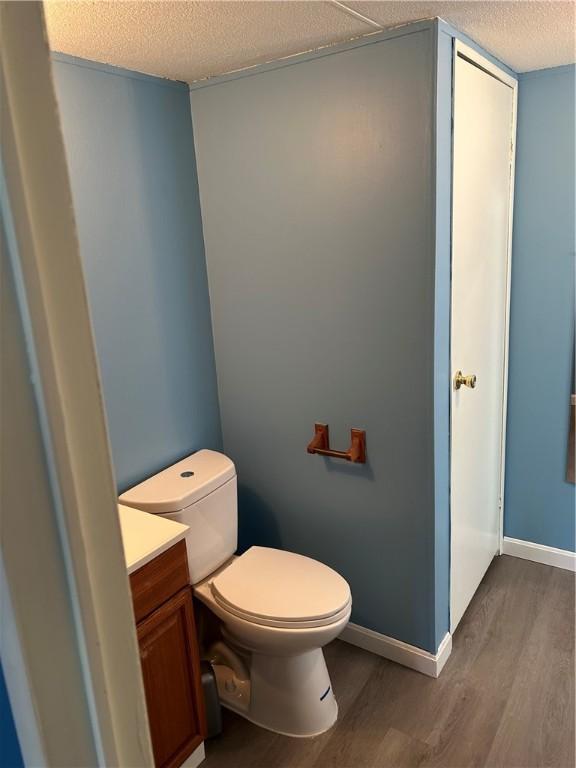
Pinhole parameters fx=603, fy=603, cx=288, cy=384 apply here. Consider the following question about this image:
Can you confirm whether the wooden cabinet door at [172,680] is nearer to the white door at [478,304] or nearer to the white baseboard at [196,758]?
the white baseboard at [196,758]

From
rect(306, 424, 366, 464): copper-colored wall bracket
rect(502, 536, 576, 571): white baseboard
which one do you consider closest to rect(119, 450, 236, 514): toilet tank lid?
rect(306, 424, 366, 464): copper-colored wall bracket

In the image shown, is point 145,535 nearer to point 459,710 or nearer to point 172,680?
point 172,680

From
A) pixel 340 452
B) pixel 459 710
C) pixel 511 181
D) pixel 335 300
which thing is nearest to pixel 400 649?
Answer: pixel 459 710

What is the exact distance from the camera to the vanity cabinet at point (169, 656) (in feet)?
5.32

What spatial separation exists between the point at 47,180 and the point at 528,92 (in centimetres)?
238

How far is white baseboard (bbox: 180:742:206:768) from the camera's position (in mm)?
1817

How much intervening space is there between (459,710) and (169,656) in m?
0.99

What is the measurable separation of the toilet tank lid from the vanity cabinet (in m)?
0.20

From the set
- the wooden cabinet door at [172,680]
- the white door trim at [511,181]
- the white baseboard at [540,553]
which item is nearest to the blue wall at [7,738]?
the wooden cabinet door at [172,680]

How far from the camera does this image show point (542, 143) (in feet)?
7.65

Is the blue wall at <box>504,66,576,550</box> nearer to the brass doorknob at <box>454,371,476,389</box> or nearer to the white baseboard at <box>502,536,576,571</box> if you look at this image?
the white baseboard at <box>502,536,576,571</box>

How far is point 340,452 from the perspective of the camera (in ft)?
7.00

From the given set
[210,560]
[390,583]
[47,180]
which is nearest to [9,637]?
[47,180]

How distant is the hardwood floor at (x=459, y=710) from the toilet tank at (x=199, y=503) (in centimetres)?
56
